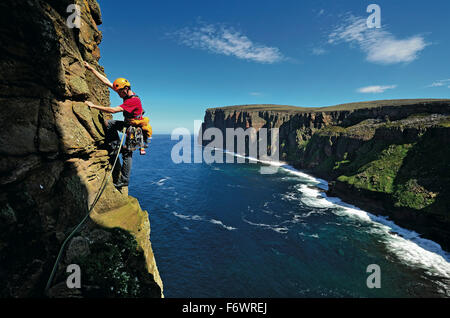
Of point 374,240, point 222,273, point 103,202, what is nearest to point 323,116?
point 374,240

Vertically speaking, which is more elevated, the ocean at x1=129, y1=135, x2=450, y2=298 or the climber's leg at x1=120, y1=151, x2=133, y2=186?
the climber's leg at x1=120, y1=151, x2=133, y2=186

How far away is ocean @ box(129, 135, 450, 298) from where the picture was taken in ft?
90.5

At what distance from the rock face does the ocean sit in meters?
20.6

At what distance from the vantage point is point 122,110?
9969mm

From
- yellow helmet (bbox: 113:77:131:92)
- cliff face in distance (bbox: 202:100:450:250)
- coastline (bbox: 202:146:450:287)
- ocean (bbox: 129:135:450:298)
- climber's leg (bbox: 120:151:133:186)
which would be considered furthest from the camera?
cliff face in distance (bbox: 202:100:450:250)

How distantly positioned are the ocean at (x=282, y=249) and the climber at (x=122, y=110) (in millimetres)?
21883

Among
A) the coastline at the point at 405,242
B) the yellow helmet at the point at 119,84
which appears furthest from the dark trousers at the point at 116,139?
the coastline at the point at 405,242

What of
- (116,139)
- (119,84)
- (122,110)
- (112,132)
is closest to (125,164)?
(116,139)

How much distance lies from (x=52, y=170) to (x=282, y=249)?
36.6 meters

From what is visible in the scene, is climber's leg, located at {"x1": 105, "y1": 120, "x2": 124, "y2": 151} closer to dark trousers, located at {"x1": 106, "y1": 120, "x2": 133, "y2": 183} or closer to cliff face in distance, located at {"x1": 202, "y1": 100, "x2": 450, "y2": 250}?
dark trousers, located at {"x1": 106, "y1": 120, "x2": 133, "y2": 183}

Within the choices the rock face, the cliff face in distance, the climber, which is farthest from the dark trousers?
the cliff face in distance

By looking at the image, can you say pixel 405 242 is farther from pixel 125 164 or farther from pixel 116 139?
pixel 116 139

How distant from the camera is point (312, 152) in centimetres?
10756
